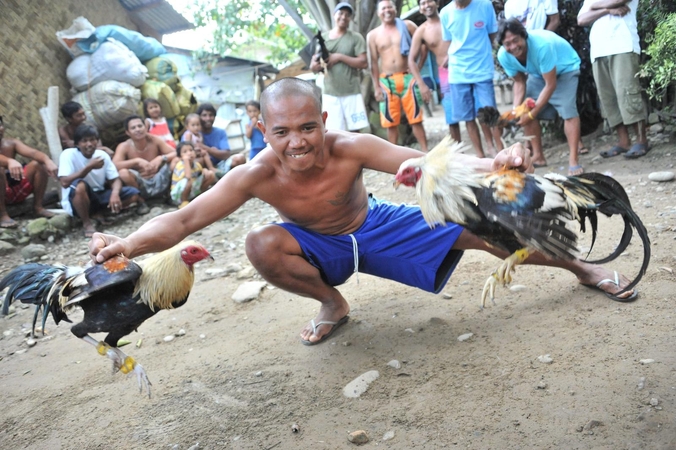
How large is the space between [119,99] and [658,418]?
816 centimetres

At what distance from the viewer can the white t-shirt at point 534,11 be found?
6.20m

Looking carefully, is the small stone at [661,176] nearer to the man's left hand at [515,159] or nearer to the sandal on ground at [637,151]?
the sandal on ground at [637,151]

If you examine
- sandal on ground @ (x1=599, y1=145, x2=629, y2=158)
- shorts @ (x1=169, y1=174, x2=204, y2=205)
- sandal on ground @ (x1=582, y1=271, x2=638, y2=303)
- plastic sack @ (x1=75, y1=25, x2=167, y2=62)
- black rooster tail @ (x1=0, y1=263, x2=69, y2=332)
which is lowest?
sandal on ground @ (x1=582, y1=271, x2=638, y2=303)

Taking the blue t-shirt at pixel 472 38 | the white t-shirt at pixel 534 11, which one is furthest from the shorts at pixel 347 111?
the white t-shirt at pixel 534 11

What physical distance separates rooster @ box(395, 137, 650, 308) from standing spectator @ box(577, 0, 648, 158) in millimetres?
3496

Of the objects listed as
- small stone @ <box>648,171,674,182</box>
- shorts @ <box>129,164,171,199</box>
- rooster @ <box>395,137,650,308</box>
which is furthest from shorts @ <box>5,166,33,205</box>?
small stone @ <box>648,171,674,182</box>

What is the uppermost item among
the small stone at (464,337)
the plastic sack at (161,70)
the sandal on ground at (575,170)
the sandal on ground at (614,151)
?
the plastic sack at (161,70)

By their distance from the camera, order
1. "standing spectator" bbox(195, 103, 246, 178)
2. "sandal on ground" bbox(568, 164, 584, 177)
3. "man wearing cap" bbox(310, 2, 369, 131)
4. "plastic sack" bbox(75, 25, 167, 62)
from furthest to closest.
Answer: "plastic sack" bbox(75, 25, 167, 62) → "standing spectator" bbox(195, 103, 246, 178) → "man wearing cap" bbox(310, 2, 369, 131) → "sandal on ground" bbox(568, 164, 584, 177)

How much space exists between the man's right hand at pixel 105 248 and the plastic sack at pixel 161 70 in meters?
7.53

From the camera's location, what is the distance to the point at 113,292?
104 inches

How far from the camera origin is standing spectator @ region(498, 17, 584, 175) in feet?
18.4

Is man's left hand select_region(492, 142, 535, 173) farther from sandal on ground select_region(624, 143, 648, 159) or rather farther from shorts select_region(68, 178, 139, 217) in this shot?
shorts select_region(68, 178, 139, 217)

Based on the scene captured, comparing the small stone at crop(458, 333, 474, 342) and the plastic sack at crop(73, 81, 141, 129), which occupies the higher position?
the plastic sack at crop(73, 81, 141, 129)

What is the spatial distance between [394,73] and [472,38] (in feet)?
4.80
